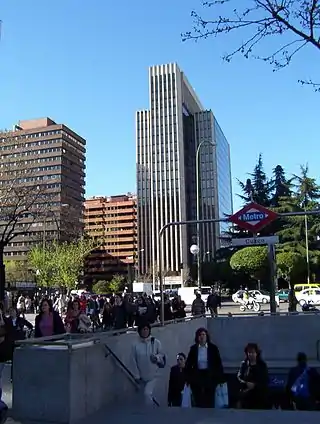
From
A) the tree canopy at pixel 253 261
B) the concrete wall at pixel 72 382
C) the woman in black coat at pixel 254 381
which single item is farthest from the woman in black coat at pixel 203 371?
the tree canopy at pixel 253 261

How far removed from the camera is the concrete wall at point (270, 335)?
15.0 meters

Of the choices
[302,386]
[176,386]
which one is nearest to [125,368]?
[176,386]

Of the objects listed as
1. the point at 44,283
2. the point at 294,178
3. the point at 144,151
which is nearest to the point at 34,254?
the point at 44,283

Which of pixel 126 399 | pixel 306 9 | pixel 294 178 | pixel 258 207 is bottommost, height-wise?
pixel 126 399

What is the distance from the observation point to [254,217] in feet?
39.8

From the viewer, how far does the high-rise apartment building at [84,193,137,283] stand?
150 meters

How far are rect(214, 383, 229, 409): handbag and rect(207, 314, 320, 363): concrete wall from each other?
7517 millimetres

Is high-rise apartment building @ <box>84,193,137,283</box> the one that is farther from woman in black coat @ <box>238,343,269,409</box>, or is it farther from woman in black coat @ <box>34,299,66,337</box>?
woman in black coat @ <box>238,343,269,409</box>

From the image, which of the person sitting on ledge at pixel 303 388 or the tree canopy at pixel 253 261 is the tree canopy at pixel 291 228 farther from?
the person sitting on ledge at pixel 303 388

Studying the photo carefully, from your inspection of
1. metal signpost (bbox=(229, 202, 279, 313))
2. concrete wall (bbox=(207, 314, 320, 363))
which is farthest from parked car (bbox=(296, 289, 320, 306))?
metal signpost (bbox=(229, 202, 279, 313))

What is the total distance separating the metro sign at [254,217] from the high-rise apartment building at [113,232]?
13419 centimetres

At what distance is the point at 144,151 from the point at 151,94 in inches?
511

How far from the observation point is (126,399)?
8.55m

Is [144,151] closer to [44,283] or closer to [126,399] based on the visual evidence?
[44,283]
